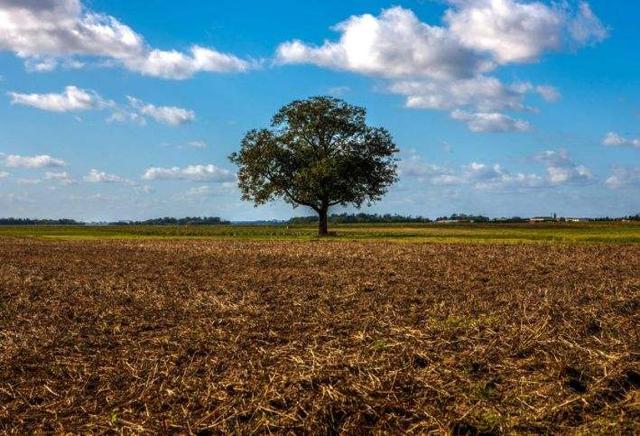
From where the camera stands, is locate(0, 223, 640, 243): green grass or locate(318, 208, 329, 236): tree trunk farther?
locate(318, 208, 329, 236): tree trunk

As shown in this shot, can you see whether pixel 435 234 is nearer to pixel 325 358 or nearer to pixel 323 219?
pixel 323 219

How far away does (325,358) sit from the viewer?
980cm

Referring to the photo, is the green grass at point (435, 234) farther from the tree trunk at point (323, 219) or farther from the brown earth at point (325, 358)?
the brown earth at point (325, 358)

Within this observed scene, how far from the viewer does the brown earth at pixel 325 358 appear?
24.6 feet

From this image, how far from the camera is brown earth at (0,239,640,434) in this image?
751 cm

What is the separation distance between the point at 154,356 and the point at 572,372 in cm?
686

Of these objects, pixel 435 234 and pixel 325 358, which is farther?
pixel 435 234

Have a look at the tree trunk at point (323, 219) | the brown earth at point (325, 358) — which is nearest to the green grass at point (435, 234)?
the tree trunk at point (323, 219)

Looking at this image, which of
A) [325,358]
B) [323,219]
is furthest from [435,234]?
[325,358]

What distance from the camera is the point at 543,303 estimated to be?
619 inches

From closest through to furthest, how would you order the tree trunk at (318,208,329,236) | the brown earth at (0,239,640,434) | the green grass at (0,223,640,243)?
the brown earth at (0,239,640,434) < the green grass at (0,223,640,243) < the tree trunk at (318,208,329,236)

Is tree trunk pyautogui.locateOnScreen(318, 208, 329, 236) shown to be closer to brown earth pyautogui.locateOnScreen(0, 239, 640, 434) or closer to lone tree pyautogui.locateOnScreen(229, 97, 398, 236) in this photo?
lone tree pyautogui.locateOnScreen(229, 97, 398, 236)

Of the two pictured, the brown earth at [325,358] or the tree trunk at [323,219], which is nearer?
the brown earth at [325,358]

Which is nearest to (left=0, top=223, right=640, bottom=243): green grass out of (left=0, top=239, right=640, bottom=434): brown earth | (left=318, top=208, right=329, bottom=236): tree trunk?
(left=318, top=208, right=329, bottom=236): tree trunk
